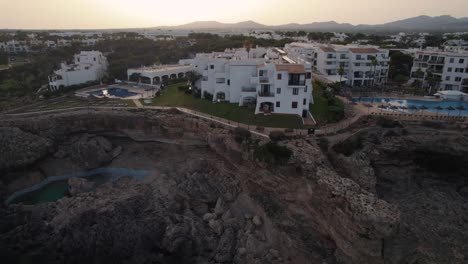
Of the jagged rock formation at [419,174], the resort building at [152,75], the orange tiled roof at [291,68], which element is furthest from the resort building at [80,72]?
the jagged rock formation at [419,174]

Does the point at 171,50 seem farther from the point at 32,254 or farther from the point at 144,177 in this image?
the point at 32,254

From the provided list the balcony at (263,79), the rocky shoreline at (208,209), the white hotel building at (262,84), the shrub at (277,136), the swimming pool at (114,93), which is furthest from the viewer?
the swimming pool at (114,93)

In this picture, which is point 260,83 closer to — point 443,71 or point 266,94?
point 266,94

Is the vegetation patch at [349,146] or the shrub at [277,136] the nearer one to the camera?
the vegetation patch at [349,146]

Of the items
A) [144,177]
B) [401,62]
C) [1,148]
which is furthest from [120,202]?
[401,62]

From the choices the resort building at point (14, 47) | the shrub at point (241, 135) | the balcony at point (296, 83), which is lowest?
the shrub at point (241, 135)

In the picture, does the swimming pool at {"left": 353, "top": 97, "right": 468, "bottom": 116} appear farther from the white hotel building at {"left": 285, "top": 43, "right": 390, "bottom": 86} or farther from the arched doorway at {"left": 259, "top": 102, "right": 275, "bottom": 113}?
the arched doorway at {"left": 259, "top": 102, "right": 275, "bottom": 113}

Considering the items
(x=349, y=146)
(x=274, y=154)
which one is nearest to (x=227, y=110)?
(x=274, y=154)

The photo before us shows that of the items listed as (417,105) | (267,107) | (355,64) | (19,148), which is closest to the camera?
(19,148)

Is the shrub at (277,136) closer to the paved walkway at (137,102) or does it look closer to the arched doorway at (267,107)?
the arched doorway at (267,107)
